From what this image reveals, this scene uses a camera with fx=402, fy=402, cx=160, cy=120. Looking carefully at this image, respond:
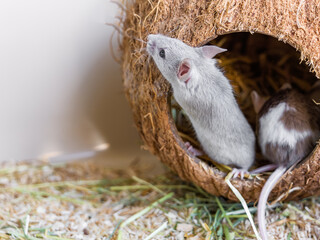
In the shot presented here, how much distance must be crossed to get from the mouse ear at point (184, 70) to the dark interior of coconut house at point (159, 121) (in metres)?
0.01

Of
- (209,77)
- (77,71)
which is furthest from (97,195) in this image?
(209,77)

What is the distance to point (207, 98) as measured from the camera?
2.04m

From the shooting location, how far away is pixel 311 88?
274 centimetres

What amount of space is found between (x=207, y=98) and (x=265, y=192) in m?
0.56

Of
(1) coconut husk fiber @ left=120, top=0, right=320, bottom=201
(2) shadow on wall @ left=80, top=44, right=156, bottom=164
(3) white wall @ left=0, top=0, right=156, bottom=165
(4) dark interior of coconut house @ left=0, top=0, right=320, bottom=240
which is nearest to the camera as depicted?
(1) coconut husk fiber @ left=120, top=0, right=320, bottom=201

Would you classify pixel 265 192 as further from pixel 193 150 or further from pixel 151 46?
pixel 151 46

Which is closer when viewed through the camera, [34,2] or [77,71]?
[34,2]

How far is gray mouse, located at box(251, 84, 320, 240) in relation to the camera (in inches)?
83.6

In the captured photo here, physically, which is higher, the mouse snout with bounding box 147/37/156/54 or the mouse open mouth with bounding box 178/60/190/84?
the mouse snout with bounding box 147/37/156/54

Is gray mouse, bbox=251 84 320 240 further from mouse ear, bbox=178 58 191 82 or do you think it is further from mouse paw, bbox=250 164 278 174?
mouse ear, bbox=178 58 191 82

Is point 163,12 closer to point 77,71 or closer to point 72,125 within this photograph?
point 77,71

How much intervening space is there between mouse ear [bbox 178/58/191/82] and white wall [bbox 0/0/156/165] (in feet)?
3.54

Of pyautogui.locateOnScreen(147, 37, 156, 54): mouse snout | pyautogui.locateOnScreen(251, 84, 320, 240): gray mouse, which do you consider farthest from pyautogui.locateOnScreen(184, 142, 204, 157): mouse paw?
pyautogui.locateOnScreen(147, 37, 156, 54): mouse snout

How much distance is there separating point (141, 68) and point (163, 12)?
311 mm
